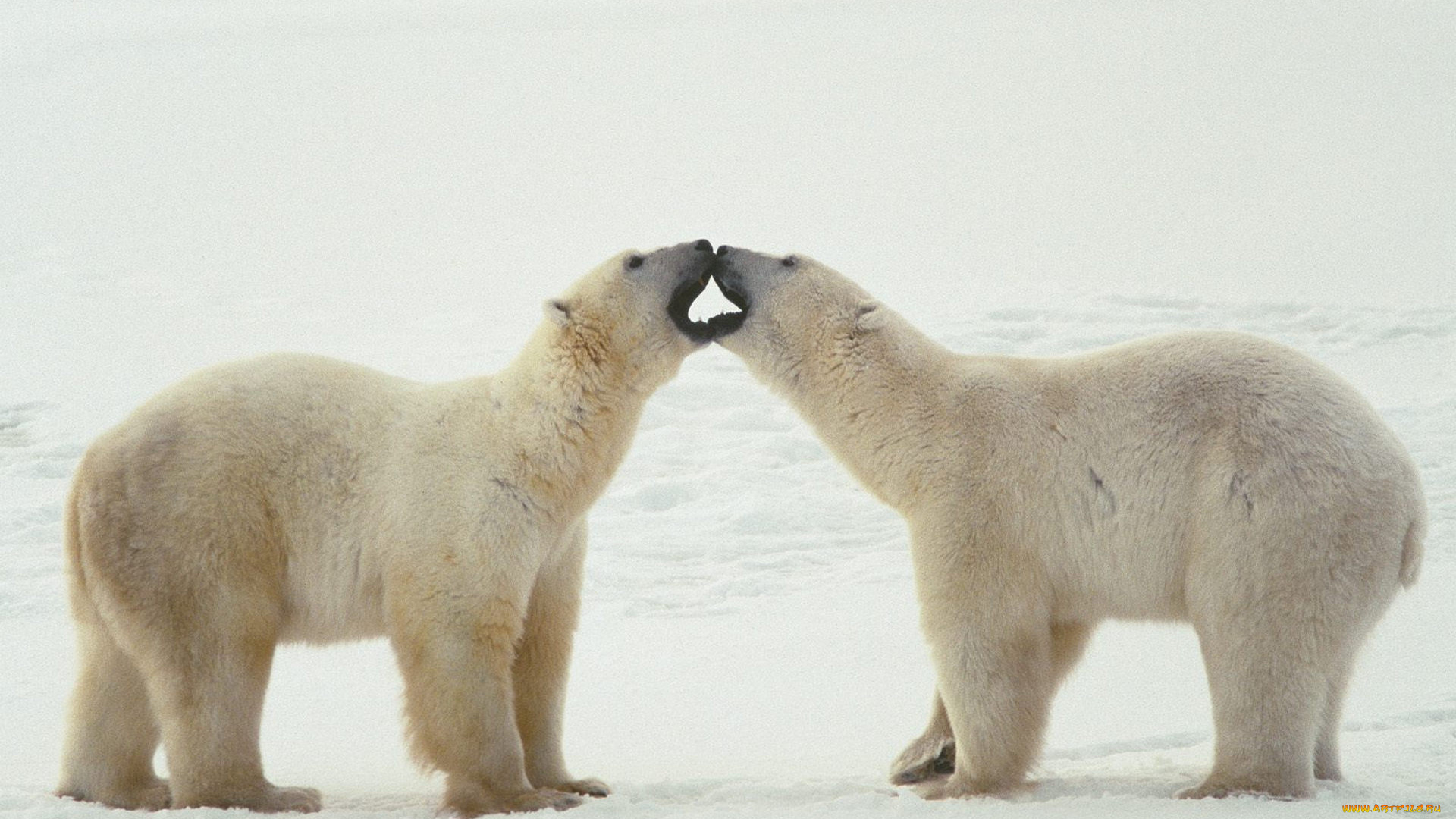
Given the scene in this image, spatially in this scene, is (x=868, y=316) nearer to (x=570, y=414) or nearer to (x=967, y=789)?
(x=570, y=414)

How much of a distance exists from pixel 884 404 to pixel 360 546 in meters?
1.88

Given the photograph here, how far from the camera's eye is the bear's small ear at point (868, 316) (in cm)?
540

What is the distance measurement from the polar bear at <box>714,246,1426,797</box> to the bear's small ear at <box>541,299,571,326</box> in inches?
37.1

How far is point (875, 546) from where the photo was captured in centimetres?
929

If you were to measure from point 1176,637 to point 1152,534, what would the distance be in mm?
2690

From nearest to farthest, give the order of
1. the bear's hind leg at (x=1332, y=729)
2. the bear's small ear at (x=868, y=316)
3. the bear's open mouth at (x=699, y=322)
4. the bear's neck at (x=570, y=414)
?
the bear's hind leg at (x=1332, y=729) < the bear's neck at (x=570, y=414) < the bear's open mouth at (x=699, y=322) < the bear's small ear at (x=868, y=316)

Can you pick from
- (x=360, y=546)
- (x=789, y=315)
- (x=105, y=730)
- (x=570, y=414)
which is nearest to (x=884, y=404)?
(x=789, y=315)

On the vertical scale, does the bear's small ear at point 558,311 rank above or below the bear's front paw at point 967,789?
above

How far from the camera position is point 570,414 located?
5.01 m

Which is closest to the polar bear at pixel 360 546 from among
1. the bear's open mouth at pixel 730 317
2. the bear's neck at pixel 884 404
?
the bear's open mouth at pixel 730 317

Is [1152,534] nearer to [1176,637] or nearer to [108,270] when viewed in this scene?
[1176,637]

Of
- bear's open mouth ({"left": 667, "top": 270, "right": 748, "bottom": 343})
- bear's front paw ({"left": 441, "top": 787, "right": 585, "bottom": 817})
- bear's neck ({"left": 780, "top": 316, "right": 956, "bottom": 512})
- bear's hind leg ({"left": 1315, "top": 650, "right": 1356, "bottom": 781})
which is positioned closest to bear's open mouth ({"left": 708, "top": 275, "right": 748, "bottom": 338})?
bear's open mouth ({"left": 667, "top": 270, "right": 748, "bottom": 343})

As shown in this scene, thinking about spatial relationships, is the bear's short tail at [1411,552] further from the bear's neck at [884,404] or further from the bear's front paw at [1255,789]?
the bear's neck at [884,404]

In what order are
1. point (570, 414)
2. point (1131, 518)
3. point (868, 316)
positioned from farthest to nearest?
point (868, 316) → point (570, 414) → point (1131, 518)
